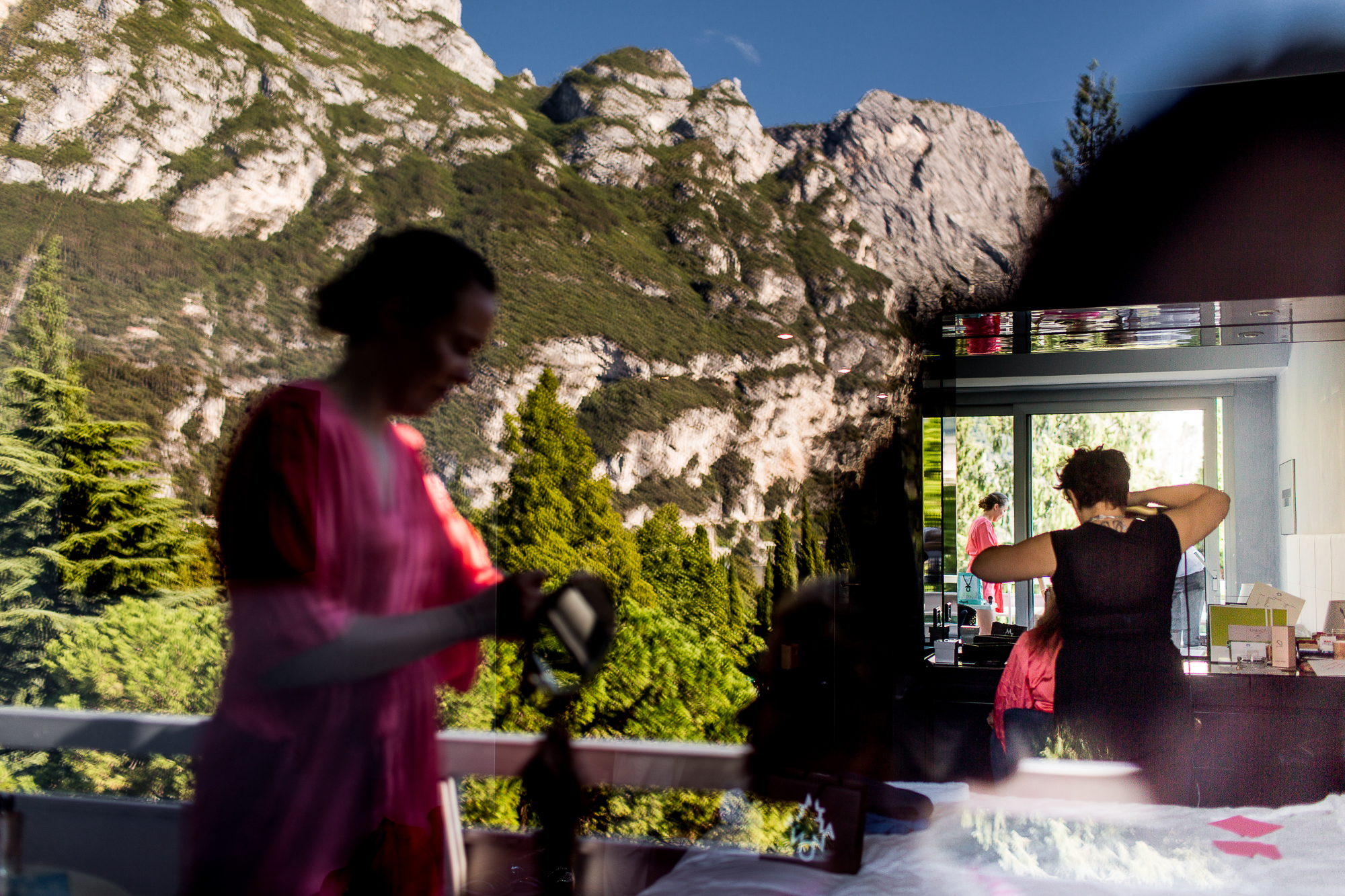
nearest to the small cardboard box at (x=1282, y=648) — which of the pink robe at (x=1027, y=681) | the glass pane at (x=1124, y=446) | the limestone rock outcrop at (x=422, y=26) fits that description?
the glass pane at (x=1124, y=446)

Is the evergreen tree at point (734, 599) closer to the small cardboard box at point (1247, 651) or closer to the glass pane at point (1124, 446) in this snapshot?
the glass pane at point (1124, 446)

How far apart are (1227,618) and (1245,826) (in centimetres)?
76

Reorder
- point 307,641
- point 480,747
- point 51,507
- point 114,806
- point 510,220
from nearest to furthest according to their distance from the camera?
1. point 307,641
2. point 114,806
3. point 51,507
4. point 480,747
5. point 510,220

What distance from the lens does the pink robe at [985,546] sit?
3.66 m

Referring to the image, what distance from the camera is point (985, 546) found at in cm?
376

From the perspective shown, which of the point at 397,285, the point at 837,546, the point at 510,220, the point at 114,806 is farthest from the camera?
the point at 837,546

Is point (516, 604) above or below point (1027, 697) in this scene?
above

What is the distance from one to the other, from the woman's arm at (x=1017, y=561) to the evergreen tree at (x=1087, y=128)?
4.55ft

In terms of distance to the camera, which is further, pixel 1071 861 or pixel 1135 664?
pixel 1135 664

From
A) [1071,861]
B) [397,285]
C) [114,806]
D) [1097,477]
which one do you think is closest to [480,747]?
[114,806]

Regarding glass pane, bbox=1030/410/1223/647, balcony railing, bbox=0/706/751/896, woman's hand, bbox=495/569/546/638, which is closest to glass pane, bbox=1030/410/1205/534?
glass pane, bbox=1030/410/1223/647

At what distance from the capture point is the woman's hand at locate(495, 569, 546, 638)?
54.6 inches

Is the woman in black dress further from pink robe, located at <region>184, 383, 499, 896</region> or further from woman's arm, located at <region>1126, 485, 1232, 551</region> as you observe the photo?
pink robe, located at <region>184, 383, 499, 896</region>

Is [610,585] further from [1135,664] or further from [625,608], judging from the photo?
[1135,664]
